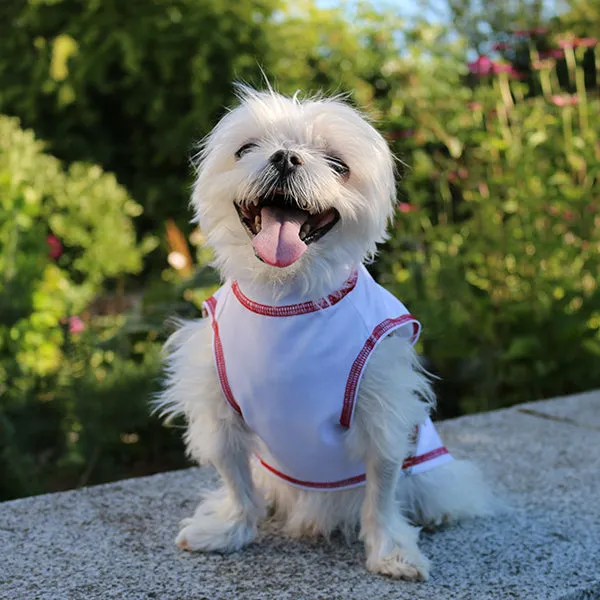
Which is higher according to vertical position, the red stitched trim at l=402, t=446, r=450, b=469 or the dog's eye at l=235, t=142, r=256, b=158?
the dog's eye at l=235, t=142, r=256, b=158

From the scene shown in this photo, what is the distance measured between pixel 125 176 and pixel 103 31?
140 cm

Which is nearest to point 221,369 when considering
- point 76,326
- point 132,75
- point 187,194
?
point 76,326

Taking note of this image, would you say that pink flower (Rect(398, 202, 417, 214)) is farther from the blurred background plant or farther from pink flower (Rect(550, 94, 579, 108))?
pink flower (Rect(550, 94, 579, 108))

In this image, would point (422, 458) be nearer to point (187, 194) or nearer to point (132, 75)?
point (187, 194)

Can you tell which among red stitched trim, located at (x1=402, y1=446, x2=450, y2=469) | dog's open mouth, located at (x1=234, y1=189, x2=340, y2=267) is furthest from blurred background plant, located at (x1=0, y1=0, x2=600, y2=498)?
red stitched trim, located at (x1=402, y1=446, x2=450, y2=469)

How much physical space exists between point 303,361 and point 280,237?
31 cm

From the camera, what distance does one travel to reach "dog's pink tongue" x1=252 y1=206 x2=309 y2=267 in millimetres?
1912

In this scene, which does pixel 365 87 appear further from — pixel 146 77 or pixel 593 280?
pixel 593 280

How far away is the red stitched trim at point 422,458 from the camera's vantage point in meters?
2.37

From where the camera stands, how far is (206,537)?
2277 millimetres

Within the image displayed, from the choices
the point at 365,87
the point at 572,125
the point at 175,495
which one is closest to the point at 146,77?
the point at 365,87

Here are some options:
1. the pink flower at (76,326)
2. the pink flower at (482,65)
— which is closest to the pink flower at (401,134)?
the pink flower at (482,65)

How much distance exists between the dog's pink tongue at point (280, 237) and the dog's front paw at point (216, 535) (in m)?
0.83

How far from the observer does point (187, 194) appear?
298 inches
